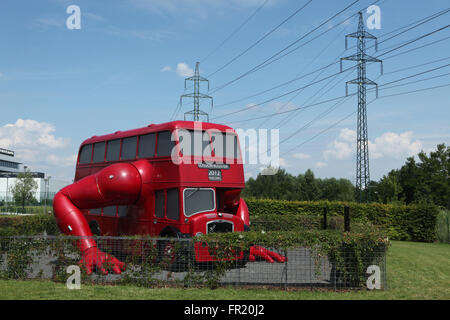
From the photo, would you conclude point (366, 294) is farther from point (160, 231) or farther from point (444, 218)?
point (444, 218)

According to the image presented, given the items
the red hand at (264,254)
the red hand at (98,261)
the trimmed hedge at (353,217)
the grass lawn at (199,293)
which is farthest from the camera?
the trimmed hedge at (353,217)

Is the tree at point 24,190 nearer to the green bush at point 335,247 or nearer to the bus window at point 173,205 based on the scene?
the bus window at point 173,205

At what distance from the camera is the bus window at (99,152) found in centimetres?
1808

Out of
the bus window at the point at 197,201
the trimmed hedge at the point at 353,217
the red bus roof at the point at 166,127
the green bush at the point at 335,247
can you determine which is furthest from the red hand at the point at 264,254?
the trimmed hedge at the point at 353,217

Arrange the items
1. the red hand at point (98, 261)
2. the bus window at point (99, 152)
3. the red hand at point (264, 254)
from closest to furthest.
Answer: the red hand at point (264, 254) → the red hand at point (98, 261) → the bus window at point (99, 152)

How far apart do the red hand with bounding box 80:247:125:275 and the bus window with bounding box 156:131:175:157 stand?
164 inches

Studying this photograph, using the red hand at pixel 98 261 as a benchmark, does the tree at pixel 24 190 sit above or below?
above

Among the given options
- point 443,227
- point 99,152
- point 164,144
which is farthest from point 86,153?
point 443,227

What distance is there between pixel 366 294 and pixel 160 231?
6886 millimetres

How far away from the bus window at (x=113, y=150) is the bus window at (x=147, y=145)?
1583 millimetres

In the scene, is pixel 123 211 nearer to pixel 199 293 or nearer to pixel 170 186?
pixel 170 186

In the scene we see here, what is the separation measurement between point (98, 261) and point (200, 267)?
2.57m

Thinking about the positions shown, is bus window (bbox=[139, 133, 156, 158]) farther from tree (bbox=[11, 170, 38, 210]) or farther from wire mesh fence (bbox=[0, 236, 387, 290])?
tree (bbox=[11, 170, 38, 210])
